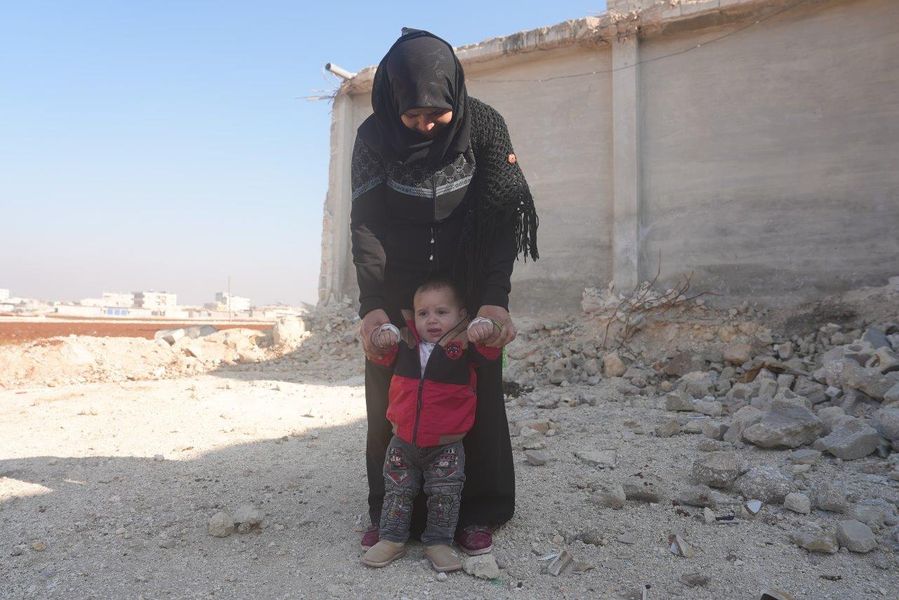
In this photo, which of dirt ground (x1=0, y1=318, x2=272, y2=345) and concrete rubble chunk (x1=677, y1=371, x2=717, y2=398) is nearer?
concrete rubble chunk (x1=677, y1=371, x2=717, y2=398)

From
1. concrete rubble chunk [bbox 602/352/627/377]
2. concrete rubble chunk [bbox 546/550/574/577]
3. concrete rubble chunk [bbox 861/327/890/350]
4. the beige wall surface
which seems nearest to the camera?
concrete rubble chunk [bbox 546/550/574/577]

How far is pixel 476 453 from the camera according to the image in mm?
2207

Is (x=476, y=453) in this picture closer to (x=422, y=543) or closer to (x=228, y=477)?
(x=422, y=543)

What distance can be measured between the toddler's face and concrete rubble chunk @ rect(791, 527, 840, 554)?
1405 mm

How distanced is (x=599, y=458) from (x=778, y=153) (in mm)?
4866

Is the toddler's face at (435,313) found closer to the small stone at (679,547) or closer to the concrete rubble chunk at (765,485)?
the small stone at (679,547)

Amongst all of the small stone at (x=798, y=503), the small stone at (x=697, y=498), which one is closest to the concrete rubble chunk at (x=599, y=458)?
the small stone at (x=697, y=498)

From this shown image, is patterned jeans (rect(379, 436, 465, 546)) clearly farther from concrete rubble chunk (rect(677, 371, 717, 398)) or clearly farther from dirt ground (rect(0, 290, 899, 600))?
concrete rubble chunk (rect(677, 371, 717, 398))

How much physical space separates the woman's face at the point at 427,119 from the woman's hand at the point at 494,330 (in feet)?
2.10

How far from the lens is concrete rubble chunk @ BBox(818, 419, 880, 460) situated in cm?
297

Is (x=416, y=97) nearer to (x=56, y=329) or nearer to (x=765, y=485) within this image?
(x=765, y=485)

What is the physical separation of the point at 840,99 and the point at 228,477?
22.0 ft

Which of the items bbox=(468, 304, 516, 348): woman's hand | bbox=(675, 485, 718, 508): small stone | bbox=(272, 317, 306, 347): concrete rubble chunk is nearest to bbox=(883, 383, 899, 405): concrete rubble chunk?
bbox=(675, 485, 718, 508): small stone

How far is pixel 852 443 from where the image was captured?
297 cm
